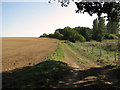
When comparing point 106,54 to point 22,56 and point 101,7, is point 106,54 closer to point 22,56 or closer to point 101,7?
point 101,7

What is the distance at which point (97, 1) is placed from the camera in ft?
33.1

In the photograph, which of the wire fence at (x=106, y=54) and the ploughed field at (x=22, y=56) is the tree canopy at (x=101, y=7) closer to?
the wire fence at (x=106, y=54)

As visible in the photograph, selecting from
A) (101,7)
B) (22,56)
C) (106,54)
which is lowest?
(22,56)

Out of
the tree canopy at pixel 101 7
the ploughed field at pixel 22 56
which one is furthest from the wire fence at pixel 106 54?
the ploughed field at pixel 22 56

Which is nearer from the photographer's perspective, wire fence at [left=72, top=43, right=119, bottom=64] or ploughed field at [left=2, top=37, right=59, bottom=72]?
ploughed field at [left=2, top=37, right=59, bottom=72]

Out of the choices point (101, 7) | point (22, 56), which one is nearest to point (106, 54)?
point (101, 7)

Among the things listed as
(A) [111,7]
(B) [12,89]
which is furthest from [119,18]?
(B) [12,89]

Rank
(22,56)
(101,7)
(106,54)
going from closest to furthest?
(101,7) → (22,56) → (106,54)

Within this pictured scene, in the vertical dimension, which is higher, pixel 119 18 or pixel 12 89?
pixel 119 18

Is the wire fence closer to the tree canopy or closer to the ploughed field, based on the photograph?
the tree canopy

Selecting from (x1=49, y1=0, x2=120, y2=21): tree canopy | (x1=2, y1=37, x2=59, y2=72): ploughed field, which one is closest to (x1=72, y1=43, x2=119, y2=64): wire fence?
(x1=49, y1=0, x2=120, y2=21): tree canopy

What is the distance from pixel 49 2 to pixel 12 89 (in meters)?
9.17

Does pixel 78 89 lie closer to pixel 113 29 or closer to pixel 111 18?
pixel 111 18

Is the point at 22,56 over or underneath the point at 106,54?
underneath
